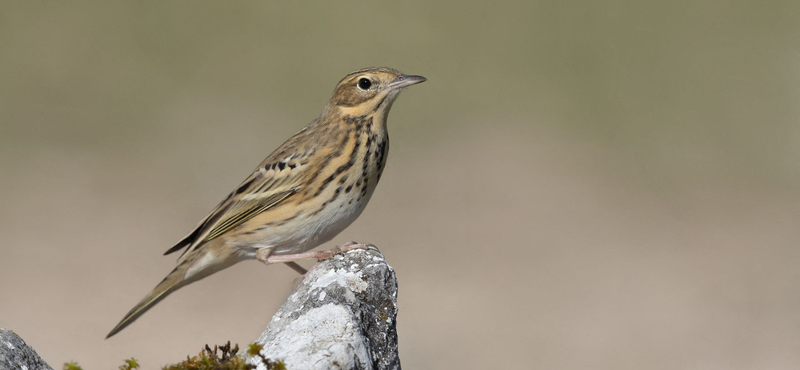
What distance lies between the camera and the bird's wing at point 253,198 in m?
7.72

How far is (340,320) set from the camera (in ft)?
14.6

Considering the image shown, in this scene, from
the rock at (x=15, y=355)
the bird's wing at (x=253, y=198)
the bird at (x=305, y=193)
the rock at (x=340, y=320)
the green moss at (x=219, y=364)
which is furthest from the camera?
the bird's wing at (x=253, y=198)

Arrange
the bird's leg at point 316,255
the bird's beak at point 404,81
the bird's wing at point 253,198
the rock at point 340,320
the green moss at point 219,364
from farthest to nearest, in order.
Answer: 1. the bird's beak at point 404,81
2. the bird's wing at point 253,198
3. the bird's leg at point 316,255
4. the rock at point 340,320
5. the green moss at point 219,364

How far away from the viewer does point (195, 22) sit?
1998 centimetres

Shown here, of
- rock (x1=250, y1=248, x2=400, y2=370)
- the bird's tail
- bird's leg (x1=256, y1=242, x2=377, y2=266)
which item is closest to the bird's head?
bird's leg (x1=256, y1=242, x2=377, y2=266)

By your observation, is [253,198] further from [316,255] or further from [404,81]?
[404,81]

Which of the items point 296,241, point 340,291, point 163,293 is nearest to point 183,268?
point 163,293

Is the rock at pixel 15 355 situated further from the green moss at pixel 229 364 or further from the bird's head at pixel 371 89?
the bird's head at pixel 371 89

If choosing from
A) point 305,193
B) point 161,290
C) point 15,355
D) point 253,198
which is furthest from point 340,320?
point 161,290

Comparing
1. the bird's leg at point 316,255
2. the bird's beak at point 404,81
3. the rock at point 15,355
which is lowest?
the rock at point 15,355

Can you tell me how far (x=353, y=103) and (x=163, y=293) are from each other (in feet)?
7.20

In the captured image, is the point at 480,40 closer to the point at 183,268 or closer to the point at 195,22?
the point at 195,22

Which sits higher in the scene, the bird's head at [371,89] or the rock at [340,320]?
the bird's head at [371,89]

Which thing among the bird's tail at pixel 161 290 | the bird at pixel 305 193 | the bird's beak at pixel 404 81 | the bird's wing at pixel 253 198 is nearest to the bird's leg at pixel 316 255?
the bird at pixel 305 193
